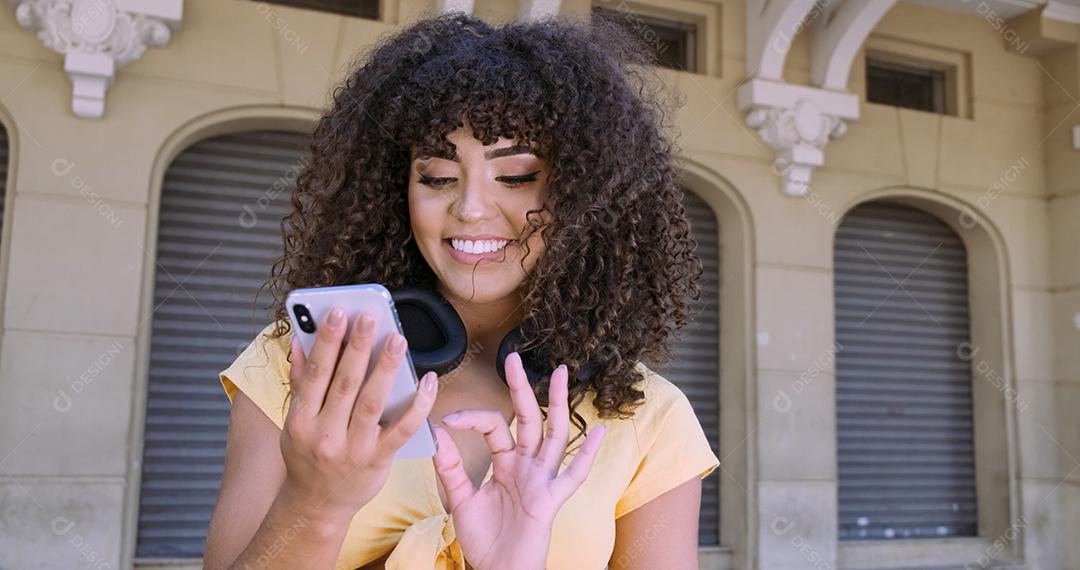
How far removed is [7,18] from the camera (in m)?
4.55

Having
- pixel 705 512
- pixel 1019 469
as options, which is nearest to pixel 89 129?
pixel 705 512

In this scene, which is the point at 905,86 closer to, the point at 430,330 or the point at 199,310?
the point at 199,310

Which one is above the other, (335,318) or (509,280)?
(509,280)

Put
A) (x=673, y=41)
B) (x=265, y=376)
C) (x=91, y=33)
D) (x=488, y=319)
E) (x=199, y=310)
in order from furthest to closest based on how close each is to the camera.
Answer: (x=673, y=41) < (x=199, y=310) < (x=91, y=33) < (x=488, y=319) < (x=265, y=376)

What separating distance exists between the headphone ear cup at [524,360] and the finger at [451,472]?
337 mm

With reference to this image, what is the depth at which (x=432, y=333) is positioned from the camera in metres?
1.49

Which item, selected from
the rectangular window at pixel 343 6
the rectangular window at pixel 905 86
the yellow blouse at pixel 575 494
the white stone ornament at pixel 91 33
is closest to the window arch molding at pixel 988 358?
the rectangular window at pixel 905 86

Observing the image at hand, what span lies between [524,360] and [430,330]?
19cm

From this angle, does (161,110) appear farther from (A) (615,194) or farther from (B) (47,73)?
(A) (615,194)

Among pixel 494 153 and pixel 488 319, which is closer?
pixel 494 153

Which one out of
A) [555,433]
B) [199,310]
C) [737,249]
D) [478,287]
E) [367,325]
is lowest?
[555,433]

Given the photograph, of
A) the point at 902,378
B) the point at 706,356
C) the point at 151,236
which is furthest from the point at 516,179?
the point at 902,378

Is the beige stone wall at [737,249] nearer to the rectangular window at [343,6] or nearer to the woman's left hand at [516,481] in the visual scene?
the rectangular window at [343,6]

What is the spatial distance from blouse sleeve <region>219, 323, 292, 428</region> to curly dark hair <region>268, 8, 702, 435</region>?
0.11 ft
